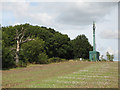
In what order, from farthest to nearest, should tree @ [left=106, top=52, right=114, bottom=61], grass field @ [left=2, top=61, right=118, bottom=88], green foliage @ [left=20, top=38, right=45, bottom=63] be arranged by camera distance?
tree @ [left=106, top=52, right=114, bottom=61] < green foliage @ [left=20, top=38, right=45, bottom=63] < grass field @ [left=2, top=61, right=118, bottom=88]

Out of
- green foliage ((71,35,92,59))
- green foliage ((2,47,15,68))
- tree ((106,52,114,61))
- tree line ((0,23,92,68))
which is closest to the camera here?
green foliage ((2,47,15,68))

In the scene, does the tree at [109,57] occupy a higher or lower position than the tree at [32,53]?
lower

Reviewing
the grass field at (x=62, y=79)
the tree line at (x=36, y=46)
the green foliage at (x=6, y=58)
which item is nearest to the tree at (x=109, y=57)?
the tree line at (x=36, y=46)

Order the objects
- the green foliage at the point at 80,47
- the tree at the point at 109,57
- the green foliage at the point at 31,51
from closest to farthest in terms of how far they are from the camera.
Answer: the green foliage at the point at 31,51, the tree at the point at 109,57, the green foliage at the point at 80,47

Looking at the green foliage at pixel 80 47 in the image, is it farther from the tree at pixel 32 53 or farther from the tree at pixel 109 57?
the tree at pixel 32 53

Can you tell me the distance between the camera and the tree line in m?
38.6

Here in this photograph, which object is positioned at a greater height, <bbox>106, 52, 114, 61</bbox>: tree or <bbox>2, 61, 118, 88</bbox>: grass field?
<bbox>2, 61, 118, 88</bbox>: grass field

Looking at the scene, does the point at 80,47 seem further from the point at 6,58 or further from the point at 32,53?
the point at 6,58

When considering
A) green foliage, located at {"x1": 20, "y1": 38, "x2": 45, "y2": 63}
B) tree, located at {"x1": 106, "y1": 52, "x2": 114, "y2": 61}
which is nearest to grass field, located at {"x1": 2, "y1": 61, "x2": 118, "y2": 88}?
green foliage, located at {"x1": 20, "y1": 38, "x2": 45, "y2": 63}

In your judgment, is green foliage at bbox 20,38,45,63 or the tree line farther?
green foliage at bbox 20,38,45,63

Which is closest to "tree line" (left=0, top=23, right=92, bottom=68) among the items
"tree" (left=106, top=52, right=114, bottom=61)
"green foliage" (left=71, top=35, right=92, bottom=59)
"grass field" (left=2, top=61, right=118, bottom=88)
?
"green foliage" (left=71, top=35, right=92, bottom=59)

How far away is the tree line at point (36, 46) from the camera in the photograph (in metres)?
38.6

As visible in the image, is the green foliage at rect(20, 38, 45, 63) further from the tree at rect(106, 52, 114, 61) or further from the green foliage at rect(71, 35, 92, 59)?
the tree at rect(106, 52, 114, 61)

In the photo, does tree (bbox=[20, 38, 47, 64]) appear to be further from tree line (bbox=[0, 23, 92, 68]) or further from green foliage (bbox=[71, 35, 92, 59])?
green foliage (bbox=[71, 35, 92, 59])
